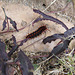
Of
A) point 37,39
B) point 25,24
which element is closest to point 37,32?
point 37,39

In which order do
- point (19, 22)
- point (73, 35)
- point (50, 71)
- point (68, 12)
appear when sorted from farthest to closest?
1. point (68, 12)
2. point (19, 22)
3. point (50, 71)
4. point (73, 35)

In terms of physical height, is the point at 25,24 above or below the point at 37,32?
above

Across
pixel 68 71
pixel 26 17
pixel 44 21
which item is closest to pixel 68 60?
pixel 68 71

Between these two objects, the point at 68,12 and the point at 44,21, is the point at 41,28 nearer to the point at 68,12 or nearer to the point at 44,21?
the point at 44,21

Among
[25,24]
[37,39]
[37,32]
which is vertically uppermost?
[25,24]

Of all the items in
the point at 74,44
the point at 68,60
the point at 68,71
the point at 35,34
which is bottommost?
the point at 68,71

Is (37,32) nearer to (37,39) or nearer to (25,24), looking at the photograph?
(37,39)

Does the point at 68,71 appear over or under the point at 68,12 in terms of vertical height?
under

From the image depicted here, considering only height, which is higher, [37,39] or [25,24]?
[25,24]

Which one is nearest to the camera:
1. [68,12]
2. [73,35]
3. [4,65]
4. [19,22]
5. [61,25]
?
[4,65]

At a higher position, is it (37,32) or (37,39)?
(37,32)

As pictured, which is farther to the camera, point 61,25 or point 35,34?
point 61,25
